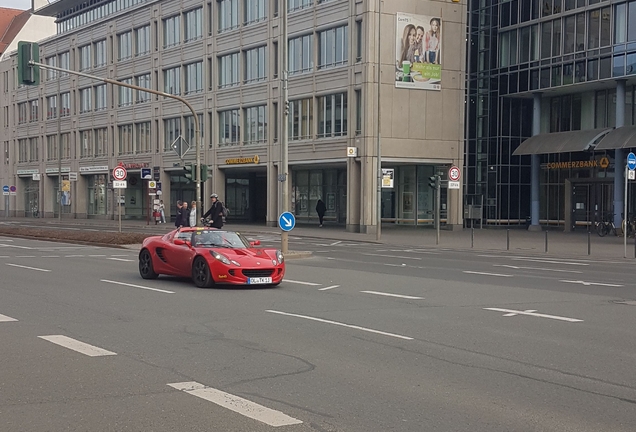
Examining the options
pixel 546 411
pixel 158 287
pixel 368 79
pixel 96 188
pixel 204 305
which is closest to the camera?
pixel 546 411

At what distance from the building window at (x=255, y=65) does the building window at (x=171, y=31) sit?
9.20m

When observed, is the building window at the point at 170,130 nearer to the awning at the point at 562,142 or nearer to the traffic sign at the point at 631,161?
the awning at the point at 562,142

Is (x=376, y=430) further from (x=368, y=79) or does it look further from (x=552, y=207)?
(x=552, y=207)

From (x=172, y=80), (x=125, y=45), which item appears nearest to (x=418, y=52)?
(x=172, y=80)

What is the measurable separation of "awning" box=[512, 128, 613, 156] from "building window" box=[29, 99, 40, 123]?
164 ft

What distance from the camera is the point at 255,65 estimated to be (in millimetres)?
51438

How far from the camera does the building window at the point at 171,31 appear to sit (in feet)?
193

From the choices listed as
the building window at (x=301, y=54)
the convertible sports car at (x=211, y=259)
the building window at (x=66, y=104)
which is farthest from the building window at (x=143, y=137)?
the convertible sports car at (x=211, y=259)

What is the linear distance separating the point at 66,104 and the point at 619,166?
5141 centimetres

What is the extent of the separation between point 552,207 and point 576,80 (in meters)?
9.18

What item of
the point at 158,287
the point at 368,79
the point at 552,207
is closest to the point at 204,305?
the point at 158,287

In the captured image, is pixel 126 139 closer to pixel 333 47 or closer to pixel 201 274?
pixel 333 47

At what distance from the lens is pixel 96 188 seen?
71.0 meters

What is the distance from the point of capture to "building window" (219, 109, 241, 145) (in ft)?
175
